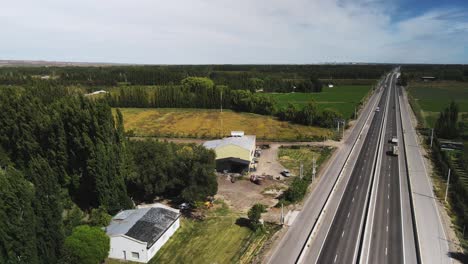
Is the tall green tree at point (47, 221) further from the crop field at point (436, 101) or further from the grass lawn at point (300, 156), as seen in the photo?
the crop field at point (436, 101)

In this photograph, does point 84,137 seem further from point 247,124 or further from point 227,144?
point 247,124

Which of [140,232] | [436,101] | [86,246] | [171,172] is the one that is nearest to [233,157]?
[171,172]

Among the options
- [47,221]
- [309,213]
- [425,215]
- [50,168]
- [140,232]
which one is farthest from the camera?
[309,213]

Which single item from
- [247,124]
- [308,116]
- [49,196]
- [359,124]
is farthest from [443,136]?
[49,196]

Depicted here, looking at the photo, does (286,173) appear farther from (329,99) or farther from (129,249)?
(329,99)

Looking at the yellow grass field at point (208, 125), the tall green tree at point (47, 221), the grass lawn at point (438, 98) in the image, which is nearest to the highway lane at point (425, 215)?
the yellow grass field at point (208, 125)

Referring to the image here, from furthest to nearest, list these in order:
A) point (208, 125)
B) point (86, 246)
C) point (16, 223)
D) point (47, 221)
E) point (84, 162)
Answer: point (208, 125)
point (84, 162)
point (86, 246)
point (47, 221)
point (16, 223)

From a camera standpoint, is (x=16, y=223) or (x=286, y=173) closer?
(x=16, y=223)
